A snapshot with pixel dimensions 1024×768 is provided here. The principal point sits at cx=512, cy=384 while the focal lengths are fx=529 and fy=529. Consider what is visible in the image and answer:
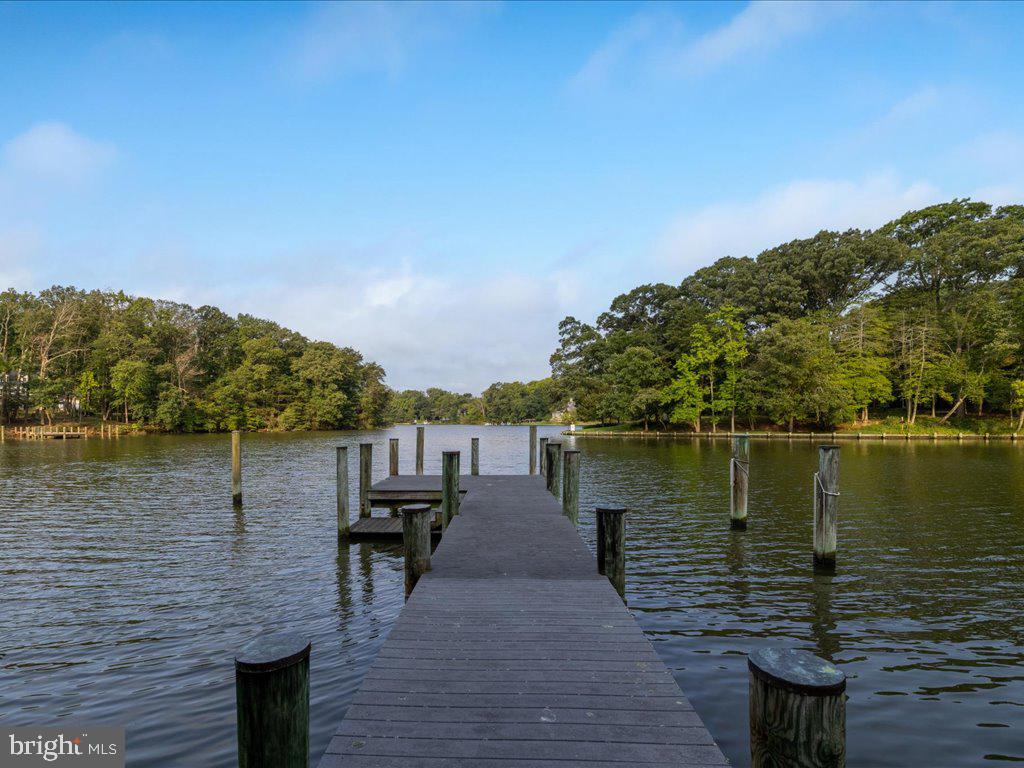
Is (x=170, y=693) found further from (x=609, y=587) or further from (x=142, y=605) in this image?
(x=609, y=587)

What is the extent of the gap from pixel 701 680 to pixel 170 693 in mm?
5484

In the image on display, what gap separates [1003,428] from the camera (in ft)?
141

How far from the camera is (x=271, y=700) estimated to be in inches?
99.1

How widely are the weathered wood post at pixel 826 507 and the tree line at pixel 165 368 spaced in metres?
68.1

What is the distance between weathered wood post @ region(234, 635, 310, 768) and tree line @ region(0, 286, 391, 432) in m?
69.5

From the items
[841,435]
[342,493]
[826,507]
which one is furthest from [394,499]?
[841,435]

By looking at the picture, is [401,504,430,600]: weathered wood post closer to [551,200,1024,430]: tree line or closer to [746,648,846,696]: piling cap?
[746,648,846,696]: piling cap

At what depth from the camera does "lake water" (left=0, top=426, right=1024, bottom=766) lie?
4961 millimetres

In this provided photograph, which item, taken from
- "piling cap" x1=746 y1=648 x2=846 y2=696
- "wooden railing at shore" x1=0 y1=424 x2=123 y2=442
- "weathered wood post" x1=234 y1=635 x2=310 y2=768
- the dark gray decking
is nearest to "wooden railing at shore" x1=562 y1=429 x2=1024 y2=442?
the dark gray decking

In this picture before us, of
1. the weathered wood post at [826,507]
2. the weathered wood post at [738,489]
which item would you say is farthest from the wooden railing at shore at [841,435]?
the weathered wood post at [826,507]

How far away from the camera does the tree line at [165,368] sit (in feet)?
194

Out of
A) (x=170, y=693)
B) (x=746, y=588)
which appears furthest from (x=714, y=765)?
(x=746, y=588)

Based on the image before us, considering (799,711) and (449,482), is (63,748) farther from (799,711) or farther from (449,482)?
(449,482)

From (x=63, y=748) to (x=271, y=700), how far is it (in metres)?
3.05
